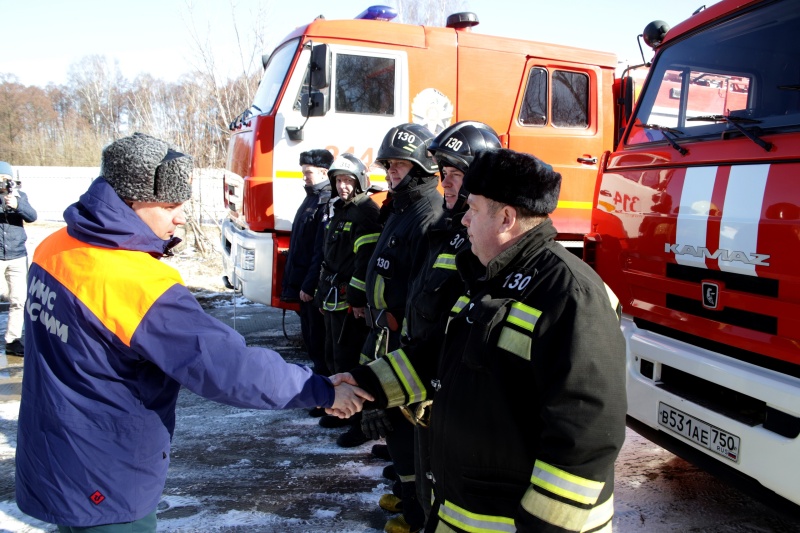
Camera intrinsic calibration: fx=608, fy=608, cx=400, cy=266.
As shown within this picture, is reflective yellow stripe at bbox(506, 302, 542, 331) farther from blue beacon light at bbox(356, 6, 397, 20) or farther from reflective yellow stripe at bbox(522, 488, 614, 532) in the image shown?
blue beacon light at bbox(356, 6, 397, 20)

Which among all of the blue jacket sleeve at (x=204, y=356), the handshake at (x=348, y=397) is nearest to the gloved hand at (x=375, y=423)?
the handshake at (x=348, y=397)

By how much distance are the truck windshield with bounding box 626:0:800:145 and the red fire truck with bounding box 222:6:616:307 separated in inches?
86.5

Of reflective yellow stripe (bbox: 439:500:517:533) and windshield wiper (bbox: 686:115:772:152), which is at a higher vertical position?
windshield wiper (bbox: 686:115:772:152)

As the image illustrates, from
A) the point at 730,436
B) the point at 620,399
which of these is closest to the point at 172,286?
the point at 620,399

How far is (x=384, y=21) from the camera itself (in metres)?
5.79

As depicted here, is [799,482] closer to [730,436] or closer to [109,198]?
[730,436]

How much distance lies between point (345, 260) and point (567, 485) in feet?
10.4

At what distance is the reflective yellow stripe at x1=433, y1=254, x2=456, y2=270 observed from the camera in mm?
2537

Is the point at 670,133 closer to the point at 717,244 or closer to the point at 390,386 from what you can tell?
the point at 717,244

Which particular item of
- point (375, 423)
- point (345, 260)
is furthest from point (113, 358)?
point (345, 260)

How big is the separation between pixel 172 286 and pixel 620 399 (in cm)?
128

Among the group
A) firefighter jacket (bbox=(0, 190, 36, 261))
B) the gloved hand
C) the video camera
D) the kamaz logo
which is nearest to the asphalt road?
the gloved hand

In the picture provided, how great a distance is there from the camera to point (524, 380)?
161 cm

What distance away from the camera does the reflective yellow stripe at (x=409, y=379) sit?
2170mm
